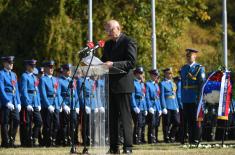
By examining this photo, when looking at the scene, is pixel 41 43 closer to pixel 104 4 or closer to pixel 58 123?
pixel 104 4

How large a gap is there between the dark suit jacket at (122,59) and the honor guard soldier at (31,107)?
18.2ft

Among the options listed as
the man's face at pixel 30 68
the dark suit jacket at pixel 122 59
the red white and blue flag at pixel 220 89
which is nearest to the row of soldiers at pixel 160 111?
the red white and blue flag at pixel 220 89

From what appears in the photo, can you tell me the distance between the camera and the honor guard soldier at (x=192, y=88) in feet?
64.0

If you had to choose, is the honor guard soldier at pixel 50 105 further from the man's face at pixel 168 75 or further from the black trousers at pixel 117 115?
the black trousers at pixel 117 115

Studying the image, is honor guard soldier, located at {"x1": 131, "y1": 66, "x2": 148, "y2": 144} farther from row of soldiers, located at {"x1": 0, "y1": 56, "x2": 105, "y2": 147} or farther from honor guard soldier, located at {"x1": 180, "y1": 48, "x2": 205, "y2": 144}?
honor guard soldier, located at {"x1": 180, "y1": 48, "x2": 205, "y2": 144}

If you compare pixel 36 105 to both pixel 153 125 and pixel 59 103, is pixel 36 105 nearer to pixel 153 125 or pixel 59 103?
pixel 59 103

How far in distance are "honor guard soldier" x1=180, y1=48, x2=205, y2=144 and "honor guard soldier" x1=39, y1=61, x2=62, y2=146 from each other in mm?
3541

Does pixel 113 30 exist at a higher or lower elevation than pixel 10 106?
higher

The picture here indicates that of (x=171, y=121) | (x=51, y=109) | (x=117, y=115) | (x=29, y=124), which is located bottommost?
(x=117, y=115)

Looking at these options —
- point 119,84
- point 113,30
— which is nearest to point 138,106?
point 119,84

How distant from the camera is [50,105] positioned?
2175cm

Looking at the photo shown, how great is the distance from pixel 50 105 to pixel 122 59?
6058 mm

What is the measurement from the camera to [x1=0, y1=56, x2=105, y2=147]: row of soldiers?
2075cm

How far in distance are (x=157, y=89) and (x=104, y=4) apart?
1170cm
